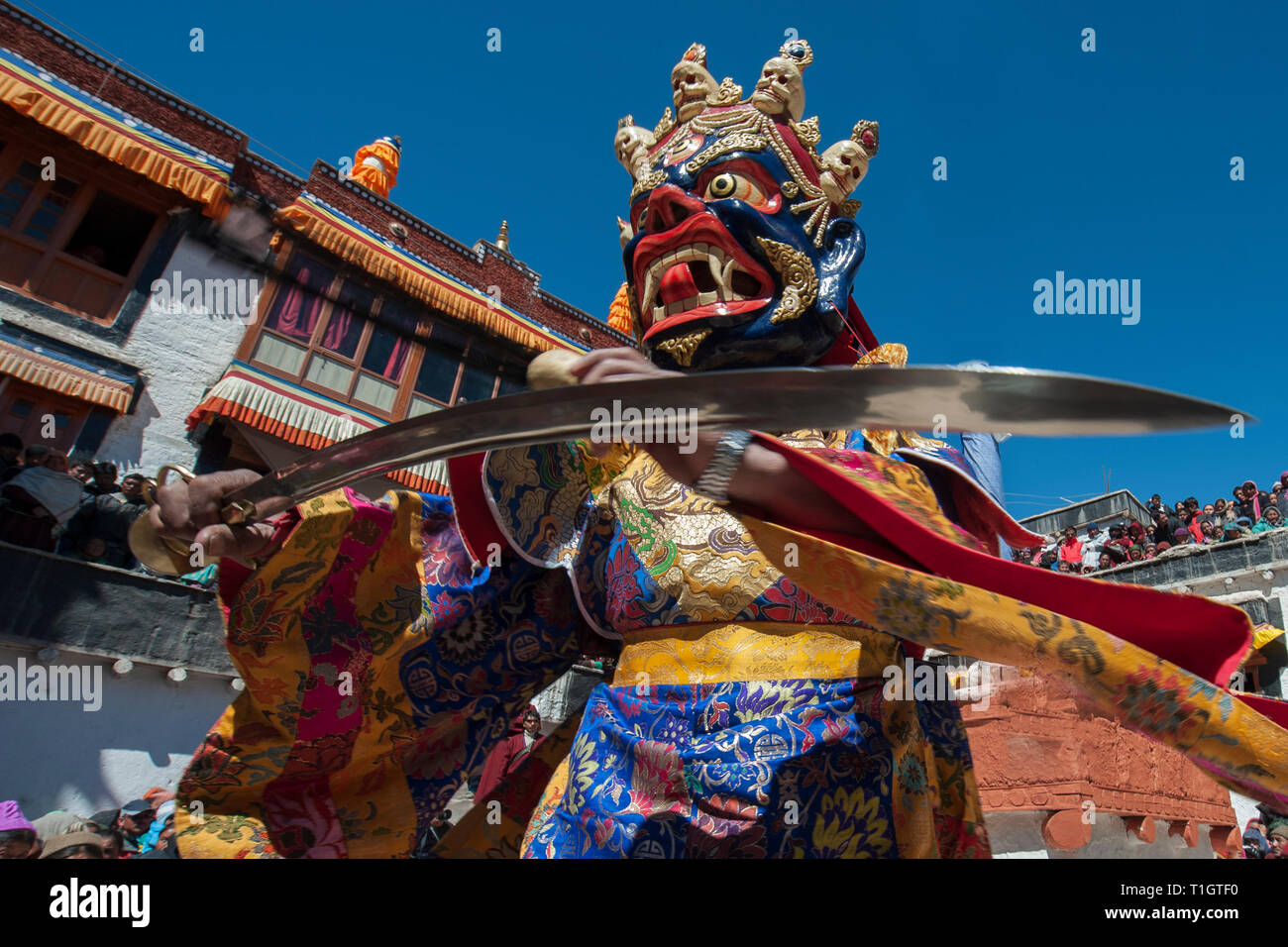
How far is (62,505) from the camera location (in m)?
6.89

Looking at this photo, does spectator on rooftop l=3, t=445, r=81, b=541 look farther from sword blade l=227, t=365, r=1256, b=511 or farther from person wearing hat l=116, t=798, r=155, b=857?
sword blade l=227, t=365, r=1256, b=511

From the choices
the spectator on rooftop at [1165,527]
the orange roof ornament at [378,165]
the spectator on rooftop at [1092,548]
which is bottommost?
the spectator on rooftop at [1165,527]

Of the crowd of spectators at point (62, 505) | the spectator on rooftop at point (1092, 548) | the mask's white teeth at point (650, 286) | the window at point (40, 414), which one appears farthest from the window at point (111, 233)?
the spectator on rooftop at point (1092, 548)

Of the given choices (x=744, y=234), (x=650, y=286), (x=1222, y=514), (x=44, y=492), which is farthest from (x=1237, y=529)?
(x=44, y=492)

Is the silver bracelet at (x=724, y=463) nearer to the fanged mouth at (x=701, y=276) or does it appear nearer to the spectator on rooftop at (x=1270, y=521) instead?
the fanged mouth at (x=701, y=276)

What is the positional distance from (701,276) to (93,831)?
6282mm

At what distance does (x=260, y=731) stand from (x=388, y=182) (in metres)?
14.9

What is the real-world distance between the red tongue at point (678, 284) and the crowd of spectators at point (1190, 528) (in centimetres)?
1102

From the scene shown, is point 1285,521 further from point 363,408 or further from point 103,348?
point 103,348

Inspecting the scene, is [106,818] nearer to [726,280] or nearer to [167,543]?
[167,543]

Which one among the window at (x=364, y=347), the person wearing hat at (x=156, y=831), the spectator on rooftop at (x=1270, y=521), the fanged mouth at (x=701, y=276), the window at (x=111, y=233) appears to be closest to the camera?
the fanged mouth at (x=701, y=276)

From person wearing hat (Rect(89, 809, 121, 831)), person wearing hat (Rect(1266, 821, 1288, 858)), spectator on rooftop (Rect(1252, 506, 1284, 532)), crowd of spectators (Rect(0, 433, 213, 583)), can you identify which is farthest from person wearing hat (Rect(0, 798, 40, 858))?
spectator on rooftop (Rect(1252, 506, 1284, 532))

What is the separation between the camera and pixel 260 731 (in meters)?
2.31

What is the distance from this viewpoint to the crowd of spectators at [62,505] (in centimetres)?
657
